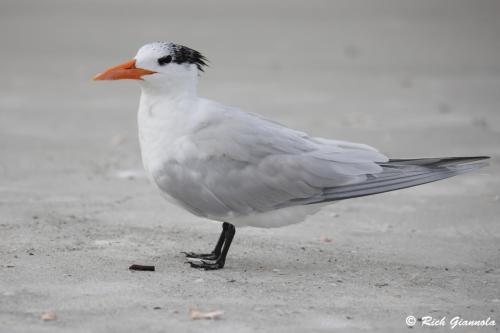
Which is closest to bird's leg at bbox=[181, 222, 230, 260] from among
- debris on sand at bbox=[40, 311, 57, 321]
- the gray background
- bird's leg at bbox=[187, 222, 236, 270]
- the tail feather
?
bird's leg at bbox=[187, 222, 236, 270]

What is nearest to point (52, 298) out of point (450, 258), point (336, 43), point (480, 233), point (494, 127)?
point (450, 258)

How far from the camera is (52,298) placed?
3883 mm

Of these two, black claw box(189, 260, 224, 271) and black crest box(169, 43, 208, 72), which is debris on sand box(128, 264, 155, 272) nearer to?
black claw box(189, 260, 224, 271)

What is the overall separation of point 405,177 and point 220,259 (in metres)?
1.01

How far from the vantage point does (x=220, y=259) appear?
450 cm

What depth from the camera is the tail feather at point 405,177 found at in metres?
4.43

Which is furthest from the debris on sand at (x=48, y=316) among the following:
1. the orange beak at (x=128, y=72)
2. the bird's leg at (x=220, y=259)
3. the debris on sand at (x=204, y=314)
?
the orange beak at (x=128, y=72)

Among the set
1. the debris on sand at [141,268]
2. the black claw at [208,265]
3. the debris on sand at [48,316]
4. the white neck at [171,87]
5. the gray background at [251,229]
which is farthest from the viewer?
the white neck at [171,87]

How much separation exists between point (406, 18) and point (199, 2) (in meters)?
3.47

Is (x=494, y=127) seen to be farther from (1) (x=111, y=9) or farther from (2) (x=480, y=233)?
(1) (x=111, y=9)

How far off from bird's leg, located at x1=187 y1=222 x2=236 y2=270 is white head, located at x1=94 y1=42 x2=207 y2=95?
2.42ft

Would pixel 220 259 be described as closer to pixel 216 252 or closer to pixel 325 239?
pixel 216 252

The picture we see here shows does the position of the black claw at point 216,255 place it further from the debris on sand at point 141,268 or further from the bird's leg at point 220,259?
the debris on sand at point 141,268

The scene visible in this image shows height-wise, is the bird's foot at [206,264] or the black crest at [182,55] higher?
the black crest at [182,55]
